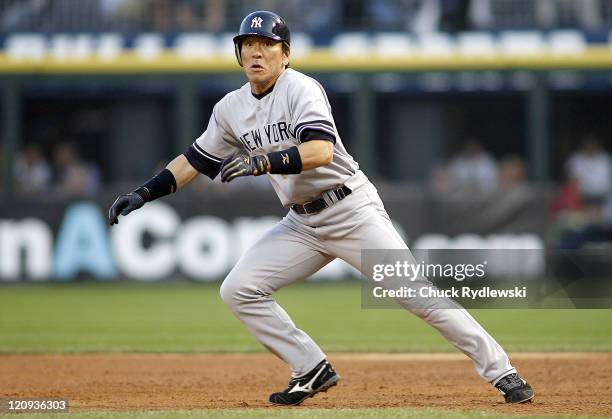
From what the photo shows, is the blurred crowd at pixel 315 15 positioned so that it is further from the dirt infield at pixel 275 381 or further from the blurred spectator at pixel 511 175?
the dirt infield at pixel 275 381

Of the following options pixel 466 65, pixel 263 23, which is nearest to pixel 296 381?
pixel 263 23

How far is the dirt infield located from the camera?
248 inches

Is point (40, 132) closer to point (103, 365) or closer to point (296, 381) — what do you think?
point (103, 365)

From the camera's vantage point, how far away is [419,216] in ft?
51.0

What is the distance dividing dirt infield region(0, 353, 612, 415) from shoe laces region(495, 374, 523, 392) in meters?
0.11

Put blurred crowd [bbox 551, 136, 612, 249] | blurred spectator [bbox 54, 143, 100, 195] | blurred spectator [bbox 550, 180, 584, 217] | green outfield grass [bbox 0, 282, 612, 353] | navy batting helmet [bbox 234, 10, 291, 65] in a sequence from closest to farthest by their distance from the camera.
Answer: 1. navy batting helmet [bbox 234, 10, 291, 65]
2. green outfield grass [bbox 0, 282, 612, 353]
3. blurred crowd [bbox 551, 136, 612, 249]
4. blurred spectator [bbox 550, 180, 584, 217]
5. blurred spectator [bbox 54, 143, 100, 195]

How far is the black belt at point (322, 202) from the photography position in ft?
19.7

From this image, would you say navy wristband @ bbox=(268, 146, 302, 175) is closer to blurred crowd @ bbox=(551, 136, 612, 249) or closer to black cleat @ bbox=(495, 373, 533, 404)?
black cleat @ bbox=(495, 373, 533, 404)

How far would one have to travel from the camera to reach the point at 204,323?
1161 cm

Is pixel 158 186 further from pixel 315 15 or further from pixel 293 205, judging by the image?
pixel 315 15

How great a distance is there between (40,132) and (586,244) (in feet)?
34.1

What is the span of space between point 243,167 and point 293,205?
74 cm

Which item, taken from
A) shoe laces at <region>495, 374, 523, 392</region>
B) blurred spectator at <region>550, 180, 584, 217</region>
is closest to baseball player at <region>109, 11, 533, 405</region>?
shoe laces at <region>495, 374, 523, 392</region>

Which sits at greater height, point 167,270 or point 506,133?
point 506,133
